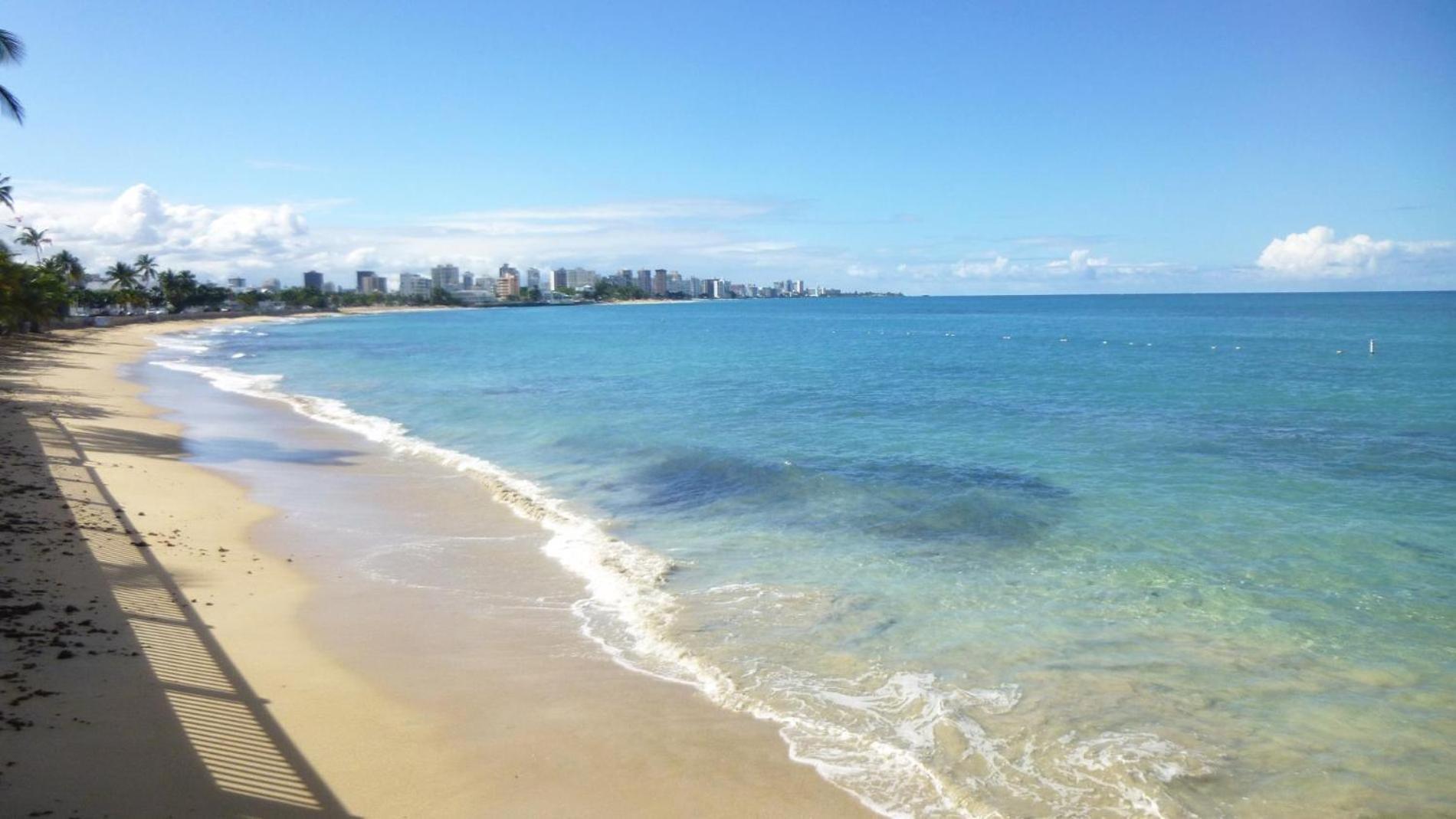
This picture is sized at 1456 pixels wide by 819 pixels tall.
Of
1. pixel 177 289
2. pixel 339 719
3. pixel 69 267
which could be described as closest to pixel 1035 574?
pixel 339 719

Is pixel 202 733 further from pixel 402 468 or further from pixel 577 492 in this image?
pixel 402 468

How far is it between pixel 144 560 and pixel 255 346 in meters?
59.0

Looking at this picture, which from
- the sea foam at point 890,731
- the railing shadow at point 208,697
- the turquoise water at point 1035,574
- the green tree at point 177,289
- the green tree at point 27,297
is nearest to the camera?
the railing shadow at point 208,697

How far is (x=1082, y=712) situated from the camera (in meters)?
6.67

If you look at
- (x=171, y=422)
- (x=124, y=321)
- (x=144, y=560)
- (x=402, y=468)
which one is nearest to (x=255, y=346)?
(x=124, y=321)

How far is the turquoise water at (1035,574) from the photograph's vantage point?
606 centimetres

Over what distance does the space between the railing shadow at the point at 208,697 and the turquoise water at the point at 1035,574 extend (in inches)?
113

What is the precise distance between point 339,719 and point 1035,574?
24.5 feet

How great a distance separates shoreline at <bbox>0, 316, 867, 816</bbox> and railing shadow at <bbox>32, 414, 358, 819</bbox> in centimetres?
2

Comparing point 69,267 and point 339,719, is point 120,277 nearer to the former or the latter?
point 69,267

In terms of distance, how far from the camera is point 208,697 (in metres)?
6.43

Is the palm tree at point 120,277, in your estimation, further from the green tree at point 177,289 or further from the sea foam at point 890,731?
the sea foam at point 890,731

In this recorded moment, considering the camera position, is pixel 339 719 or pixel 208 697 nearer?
pixel 339 719

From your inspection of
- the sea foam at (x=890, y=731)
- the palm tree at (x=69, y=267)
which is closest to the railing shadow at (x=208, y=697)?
the sea foam at (x=890, y=731)
